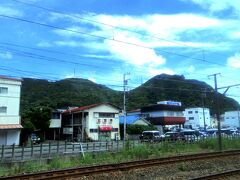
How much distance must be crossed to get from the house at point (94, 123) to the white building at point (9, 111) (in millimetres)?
12820

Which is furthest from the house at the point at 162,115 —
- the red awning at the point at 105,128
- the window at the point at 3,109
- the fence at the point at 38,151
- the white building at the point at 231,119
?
the fence at the point at 38,151

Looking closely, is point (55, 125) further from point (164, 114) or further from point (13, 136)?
point (164, 114)

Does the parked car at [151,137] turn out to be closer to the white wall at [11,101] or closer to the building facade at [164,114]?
the white wall at [11,101]

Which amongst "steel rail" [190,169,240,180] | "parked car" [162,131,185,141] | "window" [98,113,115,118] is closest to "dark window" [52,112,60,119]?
"window" [98,113,115,118]

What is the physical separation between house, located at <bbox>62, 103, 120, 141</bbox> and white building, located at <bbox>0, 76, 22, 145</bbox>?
12820 mm

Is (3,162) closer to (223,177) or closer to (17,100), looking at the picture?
(223,177)

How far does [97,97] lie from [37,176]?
2743 inches

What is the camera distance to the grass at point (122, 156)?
19.1m

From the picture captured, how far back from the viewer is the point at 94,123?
201 ft

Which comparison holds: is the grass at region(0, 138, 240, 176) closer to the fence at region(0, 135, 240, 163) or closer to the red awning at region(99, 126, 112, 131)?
the fence at region(0, 135, 240, 163)

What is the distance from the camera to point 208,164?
19641 millimetres

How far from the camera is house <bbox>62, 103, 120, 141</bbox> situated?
199 feet

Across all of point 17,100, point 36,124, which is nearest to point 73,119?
point 36,124

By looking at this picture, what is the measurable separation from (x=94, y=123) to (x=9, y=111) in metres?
16.6
